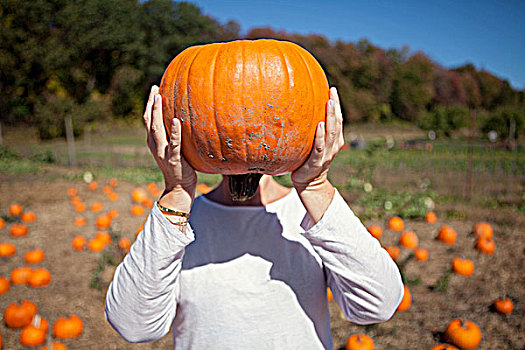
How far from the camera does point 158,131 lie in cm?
140

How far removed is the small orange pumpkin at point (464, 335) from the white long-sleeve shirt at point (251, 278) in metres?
2.58

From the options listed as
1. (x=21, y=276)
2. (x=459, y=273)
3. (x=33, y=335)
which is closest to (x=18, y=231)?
(x=21, y=276)

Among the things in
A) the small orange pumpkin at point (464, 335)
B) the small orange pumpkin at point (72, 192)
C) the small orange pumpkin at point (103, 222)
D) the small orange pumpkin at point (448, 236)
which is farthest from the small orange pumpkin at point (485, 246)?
the small orange pumpkin at point (72, 192)

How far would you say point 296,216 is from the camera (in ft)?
5.67

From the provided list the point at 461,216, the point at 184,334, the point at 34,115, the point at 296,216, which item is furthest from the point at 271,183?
the point at 34,115

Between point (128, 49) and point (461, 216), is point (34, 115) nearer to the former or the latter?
point (128, 49)

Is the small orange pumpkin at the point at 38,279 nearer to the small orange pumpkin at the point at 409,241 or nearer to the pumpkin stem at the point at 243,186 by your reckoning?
the pumpkin stem at the point at 243,186

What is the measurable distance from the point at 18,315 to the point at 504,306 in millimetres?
4995

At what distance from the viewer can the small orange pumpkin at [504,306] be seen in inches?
166

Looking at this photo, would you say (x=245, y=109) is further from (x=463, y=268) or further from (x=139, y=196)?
(x=139, y=196)

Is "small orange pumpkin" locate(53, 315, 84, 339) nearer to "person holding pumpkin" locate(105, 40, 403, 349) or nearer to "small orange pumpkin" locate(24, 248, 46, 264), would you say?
"small orange pumpkin" locate(24, 248, 46, 264)

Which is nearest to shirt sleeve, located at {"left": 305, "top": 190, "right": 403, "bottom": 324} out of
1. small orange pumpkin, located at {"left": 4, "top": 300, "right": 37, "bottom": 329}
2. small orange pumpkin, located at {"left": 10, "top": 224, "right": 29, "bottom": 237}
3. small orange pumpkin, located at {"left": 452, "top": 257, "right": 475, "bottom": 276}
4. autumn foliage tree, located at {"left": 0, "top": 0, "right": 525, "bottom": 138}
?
autumn foliage tree, located at {"left": 0, "top": 0, "right": 525, "bottom": 138}

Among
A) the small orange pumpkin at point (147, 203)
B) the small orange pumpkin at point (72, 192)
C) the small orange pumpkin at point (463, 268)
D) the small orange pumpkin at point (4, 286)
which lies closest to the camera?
the small orange pumpkin at point (4, 286)

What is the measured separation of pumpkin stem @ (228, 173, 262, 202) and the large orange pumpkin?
0.12 m
